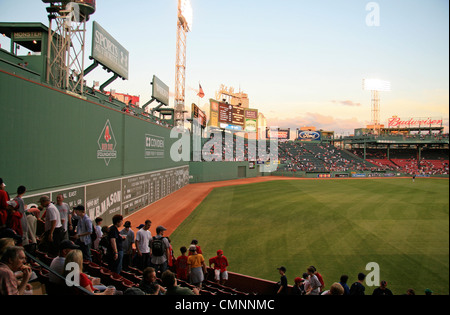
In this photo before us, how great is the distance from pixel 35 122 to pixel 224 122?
3992 cm

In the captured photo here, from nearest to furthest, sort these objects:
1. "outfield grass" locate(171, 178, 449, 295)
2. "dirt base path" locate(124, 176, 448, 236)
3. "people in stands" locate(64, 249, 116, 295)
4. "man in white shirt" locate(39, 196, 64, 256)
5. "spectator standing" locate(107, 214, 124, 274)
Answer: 1. "people in stands" locate(64, 249, 116, 295)
2. "spectator standing" locate(107, 214, 124, 274)
3. "man in white shirt" locate(39, 196, 64, 256)
4. "outfield grass" locate(171, 178, 449, 295)
5. "dirt base path" locate(124, 176, 448, 236)

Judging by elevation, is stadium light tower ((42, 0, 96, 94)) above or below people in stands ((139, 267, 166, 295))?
above

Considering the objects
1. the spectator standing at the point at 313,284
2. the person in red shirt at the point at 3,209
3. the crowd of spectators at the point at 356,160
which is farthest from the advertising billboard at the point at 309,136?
the person in red shirt at the point at 3,209

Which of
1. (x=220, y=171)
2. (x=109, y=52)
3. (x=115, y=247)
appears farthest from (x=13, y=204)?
(x=220, y=171)

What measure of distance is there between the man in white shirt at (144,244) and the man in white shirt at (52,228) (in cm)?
185

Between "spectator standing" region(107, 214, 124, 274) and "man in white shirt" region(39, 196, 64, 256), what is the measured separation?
1.35 m

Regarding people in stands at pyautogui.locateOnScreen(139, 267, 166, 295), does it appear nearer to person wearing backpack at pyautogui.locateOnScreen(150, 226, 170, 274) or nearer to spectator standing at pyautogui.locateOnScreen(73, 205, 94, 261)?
person wearing backpack at pyautogui.locateOnScreen(150, 226, 170, 274)

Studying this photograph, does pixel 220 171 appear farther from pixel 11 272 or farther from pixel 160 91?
pixel 11 272

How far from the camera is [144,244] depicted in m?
7.43

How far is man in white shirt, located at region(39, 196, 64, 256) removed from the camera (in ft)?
21.2

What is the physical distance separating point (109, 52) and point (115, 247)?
16363mm

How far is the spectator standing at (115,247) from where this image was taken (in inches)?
249

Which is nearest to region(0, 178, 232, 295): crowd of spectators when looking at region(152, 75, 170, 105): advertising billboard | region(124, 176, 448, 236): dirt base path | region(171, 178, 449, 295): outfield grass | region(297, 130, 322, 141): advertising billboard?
region(171, 178, 449, 295): outfield grass

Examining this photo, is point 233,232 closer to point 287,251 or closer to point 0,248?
point 287,251
